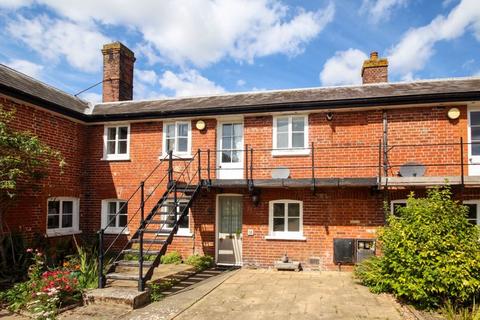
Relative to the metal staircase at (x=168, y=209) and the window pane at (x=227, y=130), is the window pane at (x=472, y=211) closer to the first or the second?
the window pane at (x=227, y=130)

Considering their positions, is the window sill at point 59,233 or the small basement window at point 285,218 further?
the window sill at point 59,233

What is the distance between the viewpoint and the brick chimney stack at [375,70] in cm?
1261

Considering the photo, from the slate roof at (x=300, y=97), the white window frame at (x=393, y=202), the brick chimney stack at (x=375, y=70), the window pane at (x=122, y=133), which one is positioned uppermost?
the brick chimney stack at (x=375, y=70)

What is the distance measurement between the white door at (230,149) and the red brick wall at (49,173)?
5005 mm

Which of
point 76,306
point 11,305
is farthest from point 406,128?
point 11,305

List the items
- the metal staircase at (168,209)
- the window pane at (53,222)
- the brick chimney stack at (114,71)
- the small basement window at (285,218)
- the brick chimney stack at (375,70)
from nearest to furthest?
1. the metal staircase at (168,209)
2. the small basement window at (285,218)
3. the window pane at (53,222)
4. the brick chimney stack at (375,70)
5. the brick chimney stack at (114,71)

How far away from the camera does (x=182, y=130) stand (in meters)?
12.0

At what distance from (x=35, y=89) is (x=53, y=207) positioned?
154 inches

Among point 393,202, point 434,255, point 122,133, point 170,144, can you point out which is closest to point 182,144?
point 170,144

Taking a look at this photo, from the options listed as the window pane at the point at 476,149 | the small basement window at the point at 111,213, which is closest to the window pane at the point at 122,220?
the small basement window at the point at 111,213

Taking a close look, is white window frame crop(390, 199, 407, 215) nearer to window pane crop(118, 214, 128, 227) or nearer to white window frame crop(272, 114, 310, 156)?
white window frame crop(272, 114, 310, 156)

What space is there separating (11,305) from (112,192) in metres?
5.47

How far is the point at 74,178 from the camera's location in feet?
39.7

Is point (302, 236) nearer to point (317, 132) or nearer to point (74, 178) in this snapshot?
point (317, 132)
